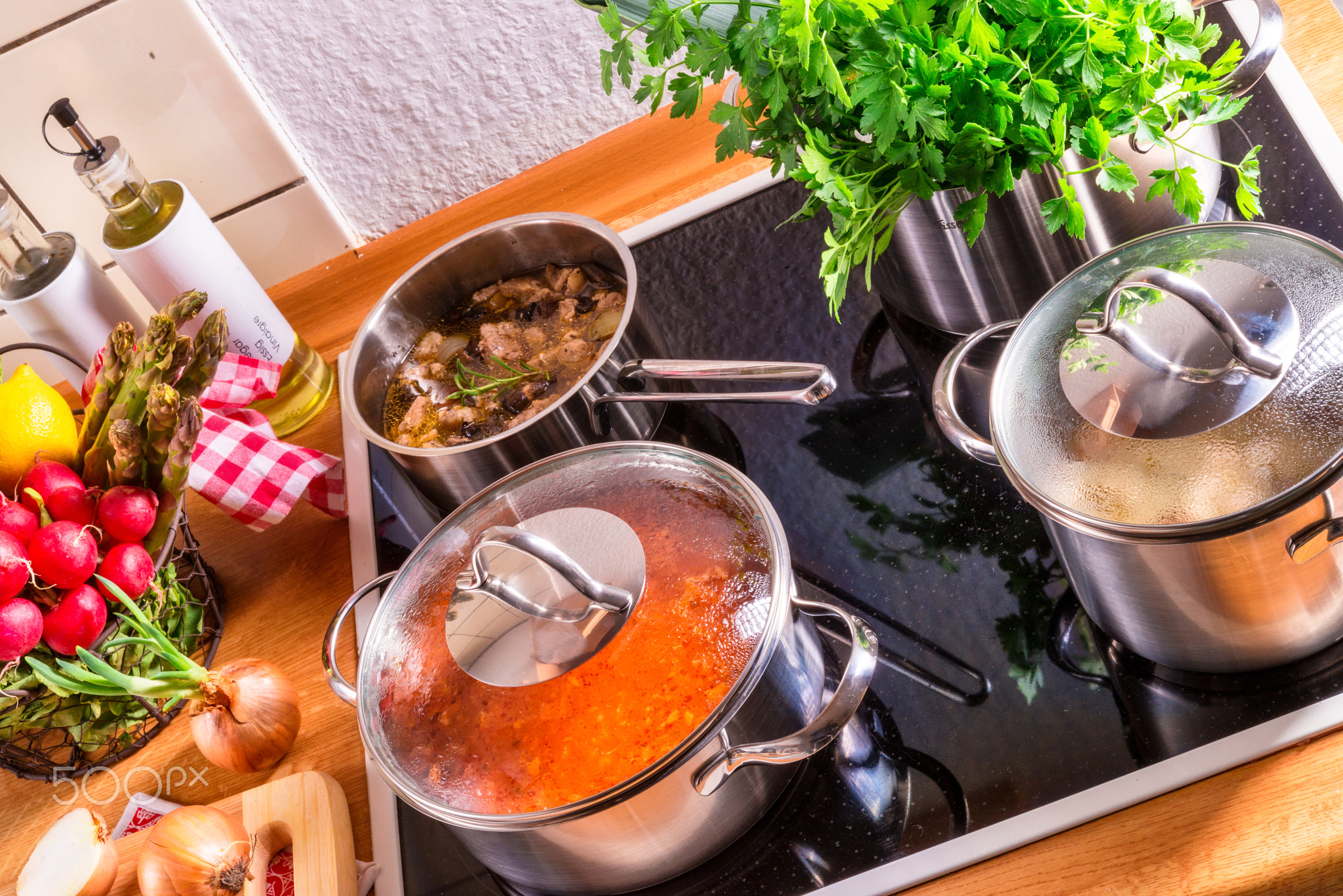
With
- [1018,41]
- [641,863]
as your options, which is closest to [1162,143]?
[1018,41]

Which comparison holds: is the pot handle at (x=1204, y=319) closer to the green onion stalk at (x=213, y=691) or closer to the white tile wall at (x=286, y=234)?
the green onion stalk at (x=213, y=691)

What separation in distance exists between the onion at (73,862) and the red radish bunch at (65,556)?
13cm

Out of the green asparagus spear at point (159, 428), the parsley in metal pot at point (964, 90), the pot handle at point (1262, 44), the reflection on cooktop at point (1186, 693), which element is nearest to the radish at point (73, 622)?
the green asparagus spear at point (159, 428)

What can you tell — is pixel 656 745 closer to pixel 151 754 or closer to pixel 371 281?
pixel 151 754

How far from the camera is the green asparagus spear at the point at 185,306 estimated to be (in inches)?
35.8

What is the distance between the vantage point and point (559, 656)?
2.04 ft

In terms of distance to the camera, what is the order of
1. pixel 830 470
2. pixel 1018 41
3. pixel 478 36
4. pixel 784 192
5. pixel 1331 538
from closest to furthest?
pixel 1331 538 < pixel 1018 41 < pixel 830 470 < pixel 784 192 < pixel 478 36

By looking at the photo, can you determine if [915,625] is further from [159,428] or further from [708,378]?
[159,428]

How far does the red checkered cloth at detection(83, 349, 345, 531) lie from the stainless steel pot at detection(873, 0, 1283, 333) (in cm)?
58

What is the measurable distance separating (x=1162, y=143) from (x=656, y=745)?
514mm

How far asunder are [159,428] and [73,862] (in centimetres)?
33

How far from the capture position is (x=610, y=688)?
62 centimetres

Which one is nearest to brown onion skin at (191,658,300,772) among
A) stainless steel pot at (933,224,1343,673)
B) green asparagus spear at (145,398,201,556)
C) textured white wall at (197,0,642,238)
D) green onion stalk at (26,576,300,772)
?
green onion stalk at (26,576,300,772)

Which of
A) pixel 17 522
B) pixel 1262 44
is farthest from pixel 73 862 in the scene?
pixel 1262 44
